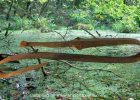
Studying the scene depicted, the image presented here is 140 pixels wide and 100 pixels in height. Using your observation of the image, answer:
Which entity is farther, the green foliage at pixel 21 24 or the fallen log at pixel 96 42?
the green foliage at pixel 21 24

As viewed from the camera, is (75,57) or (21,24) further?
(21,24)

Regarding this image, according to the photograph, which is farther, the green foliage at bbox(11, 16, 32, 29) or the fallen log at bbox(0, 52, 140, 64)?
the green foliage at bbox(11, 16, 32, 29)

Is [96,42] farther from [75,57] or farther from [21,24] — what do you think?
[21,24]

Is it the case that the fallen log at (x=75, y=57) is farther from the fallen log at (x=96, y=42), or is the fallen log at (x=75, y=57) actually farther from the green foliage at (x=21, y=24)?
the green foliage at (x=21, y=24)

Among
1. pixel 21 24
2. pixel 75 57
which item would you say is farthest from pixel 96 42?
pixel 21 24

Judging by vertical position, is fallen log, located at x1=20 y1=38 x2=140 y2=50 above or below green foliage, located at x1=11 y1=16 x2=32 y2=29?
above

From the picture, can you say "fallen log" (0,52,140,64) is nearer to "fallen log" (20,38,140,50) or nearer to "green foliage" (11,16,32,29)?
"fallen log" (20,38,140,50)

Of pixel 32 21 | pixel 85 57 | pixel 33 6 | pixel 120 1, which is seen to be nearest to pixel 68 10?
pixel 33 6

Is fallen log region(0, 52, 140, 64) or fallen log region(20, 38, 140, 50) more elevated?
fallen log region(20, 38, 140, 50)

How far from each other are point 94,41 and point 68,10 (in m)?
17.4

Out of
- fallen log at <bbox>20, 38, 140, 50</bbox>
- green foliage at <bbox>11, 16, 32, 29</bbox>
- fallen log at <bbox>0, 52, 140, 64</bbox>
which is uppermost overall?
fallen log at <bbox>20, 38, 140, 50</bbox>

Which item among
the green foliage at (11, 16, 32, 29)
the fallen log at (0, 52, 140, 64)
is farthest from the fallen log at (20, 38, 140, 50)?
the green foliage at (11, 16, 32, 29)

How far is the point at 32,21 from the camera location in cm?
1292

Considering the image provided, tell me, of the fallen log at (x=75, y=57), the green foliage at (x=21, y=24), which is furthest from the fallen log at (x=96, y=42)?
the green foliage at (x=21, y=24)
